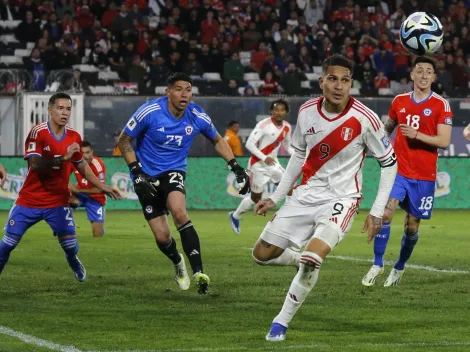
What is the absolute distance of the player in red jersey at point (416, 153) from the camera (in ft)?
36.9

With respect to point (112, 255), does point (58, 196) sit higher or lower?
higher

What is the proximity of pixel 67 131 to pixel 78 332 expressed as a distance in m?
3.48

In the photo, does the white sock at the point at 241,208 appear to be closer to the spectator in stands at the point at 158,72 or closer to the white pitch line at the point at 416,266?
the white pitch line at the point at 416,266

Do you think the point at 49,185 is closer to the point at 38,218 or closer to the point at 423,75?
the point at 38,218

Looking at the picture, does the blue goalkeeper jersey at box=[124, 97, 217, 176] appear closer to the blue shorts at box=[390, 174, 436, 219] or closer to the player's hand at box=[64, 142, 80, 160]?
the player's hand at box=[64, 142, 80, 160]

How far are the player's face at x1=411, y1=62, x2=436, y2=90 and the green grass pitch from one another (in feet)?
6.78

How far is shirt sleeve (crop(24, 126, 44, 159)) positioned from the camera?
10.8 metres

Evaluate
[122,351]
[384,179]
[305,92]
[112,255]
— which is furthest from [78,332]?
[305,92]

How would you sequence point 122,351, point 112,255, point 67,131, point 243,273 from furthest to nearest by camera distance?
1. point 112,255
2. point 243,273
3. point 67,131
4. point 122,351

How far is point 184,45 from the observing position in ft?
93.9

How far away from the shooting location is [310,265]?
24.8 feet

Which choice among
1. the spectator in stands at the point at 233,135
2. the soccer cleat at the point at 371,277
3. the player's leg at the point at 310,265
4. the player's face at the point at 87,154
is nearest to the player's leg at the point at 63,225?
the soccer cleat at the point at 371,277

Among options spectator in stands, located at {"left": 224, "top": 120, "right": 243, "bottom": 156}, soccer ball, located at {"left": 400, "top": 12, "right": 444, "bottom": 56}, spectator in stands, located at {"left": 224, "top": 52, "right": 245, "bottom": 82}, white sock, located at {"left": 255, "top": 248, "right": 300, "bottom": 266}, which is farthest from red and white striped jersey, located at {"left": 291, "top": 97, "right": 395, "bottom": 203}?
spectator in stands, located at {"left": 224, "top": 52, "right": 245, "bottom": 82}

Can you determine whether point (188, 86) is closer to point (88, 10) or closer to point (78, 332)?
point (78, 332)
